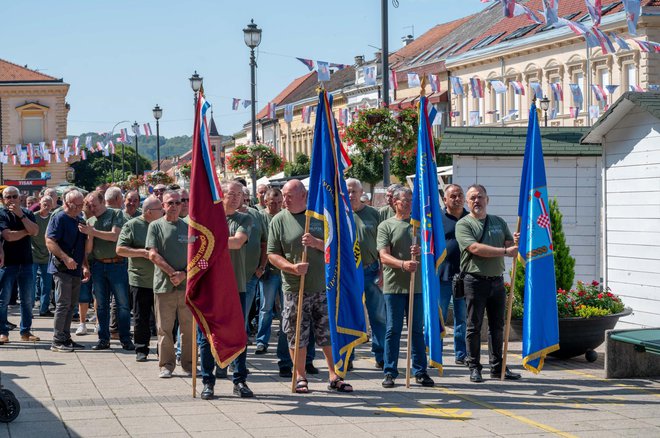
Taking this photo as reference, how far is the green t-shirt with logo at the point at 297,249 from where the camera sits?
Result: 35.4ft

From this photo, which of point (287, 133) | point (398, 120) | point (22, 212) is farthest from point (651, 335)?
point (287, 133)

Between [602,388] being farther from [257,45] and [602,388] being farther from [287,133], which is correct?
[287,133]

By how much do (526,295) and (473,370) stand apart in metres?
0.96

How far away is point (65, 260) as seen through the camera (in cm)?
1362

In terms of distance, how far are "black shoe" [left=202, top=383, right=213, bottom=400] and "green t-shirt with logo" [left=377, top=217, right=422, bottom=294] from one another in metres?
2.07

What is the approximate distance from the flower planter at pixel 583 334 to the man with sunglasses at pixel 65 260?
5.82m

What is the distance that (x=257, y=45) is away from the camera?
26.9 metres

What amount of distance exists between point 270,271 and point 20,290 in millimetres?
3332

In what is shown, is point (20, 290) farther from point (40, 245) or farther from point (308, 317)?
point (308, 317)

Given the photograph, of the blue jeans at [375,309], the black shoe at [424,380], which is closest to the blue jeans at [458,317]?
Answer: the blue jeans at [375,309]

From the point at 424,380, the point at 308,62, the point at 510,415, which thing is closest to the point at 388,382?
the point at 424,380

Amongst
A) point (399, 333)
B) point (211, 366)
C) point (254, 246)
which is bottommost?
point (211, 366)

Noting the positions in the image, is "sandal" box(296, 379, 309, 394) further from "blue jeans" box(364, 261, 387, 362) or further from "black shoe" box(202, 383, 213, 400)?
"blue jeans" box(364, 261, 387, 362)

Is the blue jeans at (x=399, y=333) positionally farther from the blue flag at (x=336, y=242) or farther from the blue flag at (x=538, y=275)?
the blue flag at (x=538, y=275)
